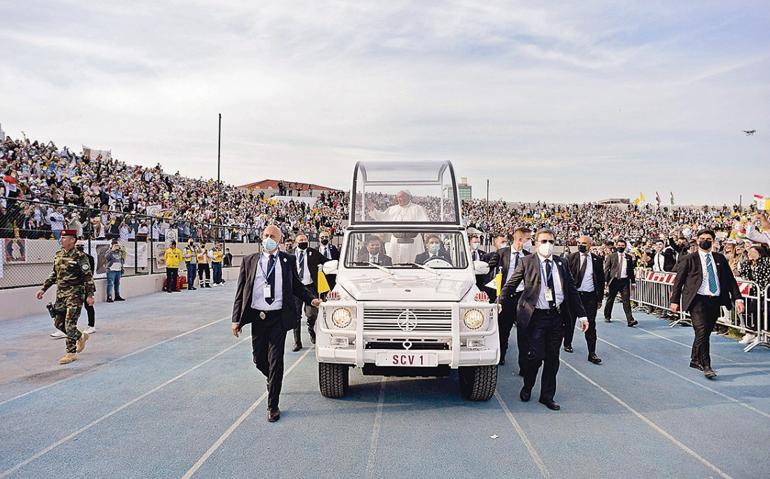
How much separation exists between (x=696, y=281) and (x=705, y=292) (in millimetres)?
190

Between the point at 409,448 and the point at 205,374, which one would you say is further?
the point at 205,374

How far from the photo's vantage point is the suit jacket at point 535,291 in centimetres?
688

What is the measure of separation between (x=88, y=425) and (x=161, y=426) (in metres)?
0.77

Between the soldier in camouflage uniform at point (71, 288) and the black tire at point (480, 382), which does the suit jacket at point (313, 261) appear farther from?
the black tire at point (480, 382)

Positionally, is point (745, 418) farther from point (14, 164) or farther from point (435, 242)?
point (14, 164)

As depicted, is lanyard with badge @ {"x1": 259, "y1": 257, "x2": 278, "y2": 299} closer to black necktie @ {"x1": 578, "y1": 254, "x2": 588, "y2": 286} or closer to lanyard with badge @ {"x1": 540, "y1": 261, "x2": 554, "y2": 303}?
lanyard with badge @ {"x1": 540, "y1": 261, "x2": 554, "y2": 303}

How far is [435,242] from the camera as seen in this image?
7793 mm

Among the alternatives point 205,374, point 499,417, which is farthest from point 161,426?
point 499,417

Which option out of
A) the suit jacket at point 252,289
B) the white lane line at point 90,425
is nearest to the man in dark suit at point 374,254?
the suit jacket at point 252,289

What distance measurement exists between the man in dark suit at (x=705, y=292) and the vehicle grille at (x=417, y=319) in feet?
12.6

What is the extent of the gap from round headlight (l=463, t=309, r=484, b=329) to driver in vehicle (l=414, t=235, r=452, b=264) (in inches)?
53.0

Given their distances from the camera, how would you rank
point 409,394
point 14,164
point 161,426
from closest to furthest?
point 161,426 < point 409,394 < point 14,164

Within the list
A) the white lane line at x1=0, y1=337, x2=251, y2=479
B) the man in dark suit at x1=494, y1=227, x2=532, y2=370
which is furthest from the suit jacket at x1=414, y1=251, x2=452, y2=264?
the white lane line at x1=0, y1=337, x2=251, y2=479

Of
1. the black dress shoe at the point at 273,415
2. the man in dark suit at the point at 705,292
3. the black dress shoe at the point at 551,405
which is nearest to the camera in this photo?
the black dress shoe at the point at 273,415
